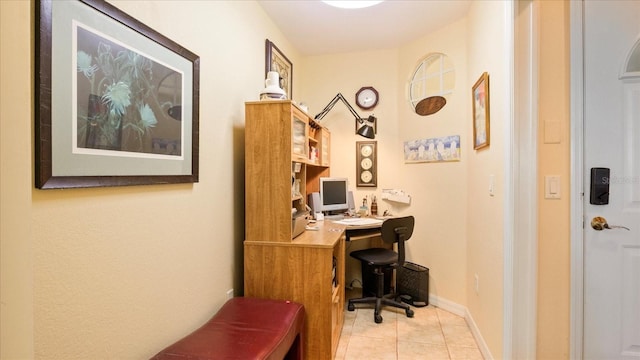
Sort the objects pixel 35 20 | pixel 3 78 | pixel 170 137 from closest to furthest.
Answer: pixel 3 78 → pixel 35 20 → pixel 170 137

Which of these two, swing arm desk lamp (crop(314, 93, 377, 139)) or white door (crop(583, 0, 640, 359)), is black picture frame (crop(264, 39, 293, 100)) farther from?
white door (crop(583, 0, 640, 359))

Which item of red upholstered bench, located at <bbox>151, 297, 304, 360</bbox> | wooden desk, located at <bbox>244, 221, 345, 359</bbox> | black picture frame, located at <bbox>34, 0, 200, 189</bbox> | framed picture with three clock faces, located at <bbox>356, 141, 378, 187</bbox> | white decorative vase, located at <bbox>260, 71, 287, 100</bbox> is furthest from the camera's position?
framed picture with three clock faces, located at <bbox>356, 141, 378, 187</bbox>

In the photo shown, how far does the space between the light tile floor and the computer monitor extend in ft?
3.26

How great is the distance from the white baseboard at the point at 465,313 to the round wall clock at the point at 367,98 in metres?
2.07

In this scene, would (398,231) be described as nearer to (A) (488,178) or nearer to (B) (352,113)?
(A) (488,178)

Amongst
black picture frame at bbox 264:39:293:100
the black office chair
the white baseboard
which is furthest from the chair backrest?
black picture frame at bbox 264:39:293:100

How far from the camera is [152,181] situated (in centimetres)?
127

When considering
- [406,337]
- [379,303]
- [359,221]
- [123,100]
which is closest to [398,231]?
[359,221]

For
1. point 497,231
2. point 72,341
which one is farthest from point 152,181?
point 497,231

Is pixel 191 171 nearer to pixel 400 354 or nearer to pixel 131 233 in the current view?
pixel 131 233

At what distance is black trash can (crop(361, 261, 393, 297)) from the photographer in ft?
9.57

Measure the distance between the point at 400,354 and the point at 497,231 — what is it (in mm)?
1068

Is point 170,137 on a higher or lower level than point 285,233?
higher

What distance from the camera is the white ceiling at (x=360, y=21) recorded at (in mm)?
2385
